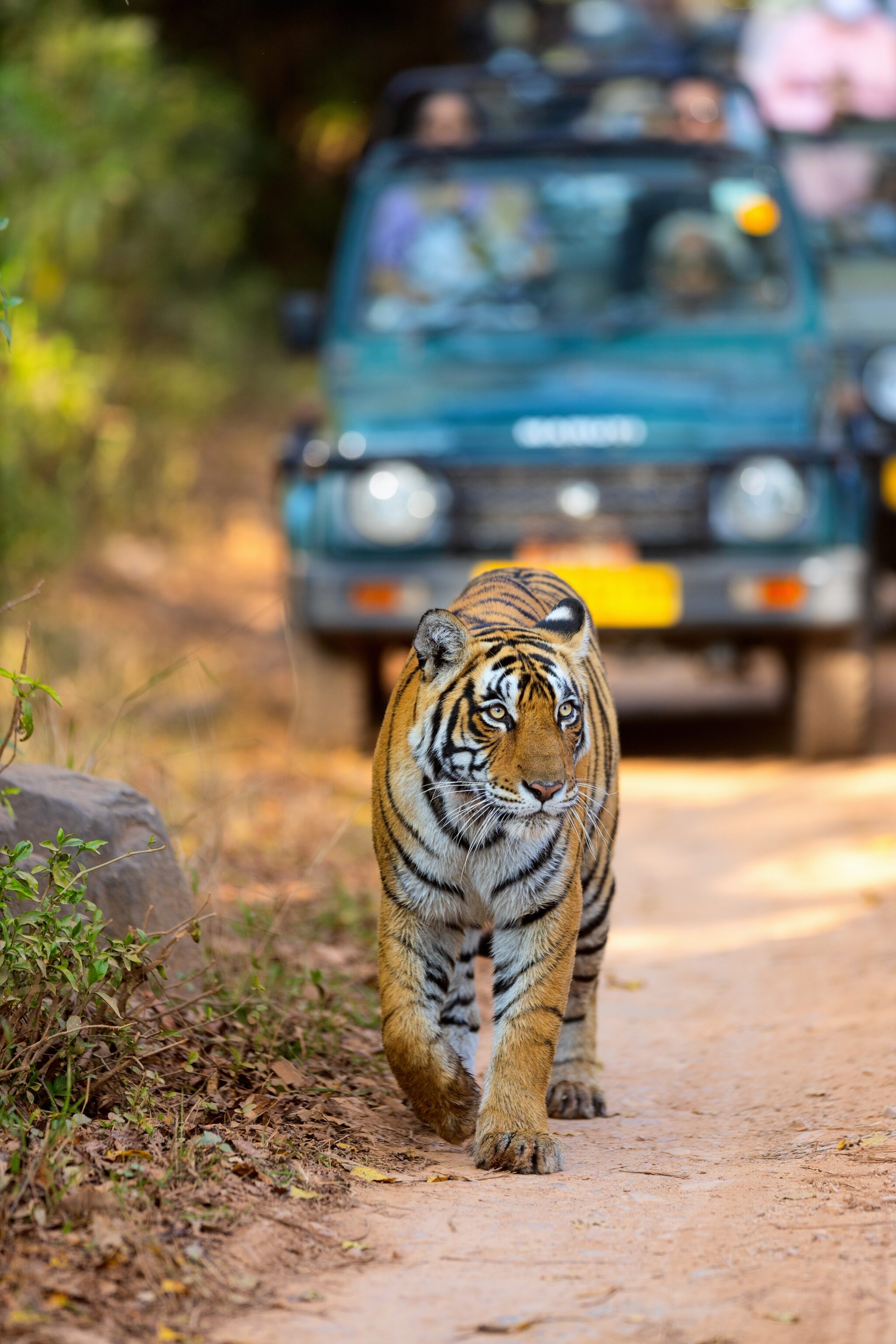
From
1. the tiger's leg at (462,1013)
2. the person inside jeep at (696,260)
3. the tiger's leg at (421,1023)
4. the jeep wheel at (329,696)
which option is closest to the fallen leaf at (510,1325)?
the tiger's leg at (421,1023)

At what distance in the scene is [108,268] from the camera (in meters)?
12.9

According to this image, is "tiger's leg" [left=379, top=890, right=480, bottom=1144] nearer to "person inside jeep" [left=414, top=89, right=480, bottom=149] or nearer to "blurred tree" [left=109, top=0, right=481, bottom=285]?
"person inside jeep" [left=414, top=89, right=480, bottom=149]

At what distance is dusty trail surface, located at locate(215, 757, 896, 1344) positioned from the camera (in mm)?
2645

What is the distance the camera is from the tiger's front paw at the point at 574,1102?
3.85 metres

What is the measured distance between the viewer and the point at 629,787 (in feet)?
23.5

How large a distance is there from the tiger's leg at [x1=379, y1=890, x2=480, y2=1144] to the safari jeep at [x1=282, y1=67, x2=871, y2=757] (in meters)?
3.28

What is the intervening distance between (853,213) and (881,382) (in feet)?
3.84

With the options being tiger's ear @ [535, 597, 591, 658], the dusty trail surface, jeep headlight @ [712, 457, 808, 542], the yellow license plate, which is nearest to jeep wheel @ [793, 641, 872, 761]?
jeep headlight @ [712, 457, 808, 542]

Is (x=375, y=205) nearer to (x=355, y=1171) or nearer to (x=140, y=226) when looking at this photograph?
(x=355, y=1171)

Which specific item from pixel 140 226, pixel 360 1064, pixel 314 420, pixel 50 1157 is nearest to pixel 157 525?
pixel 140 226

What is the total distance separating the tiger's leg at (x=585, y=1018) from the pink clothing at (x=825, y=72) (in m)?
6.30

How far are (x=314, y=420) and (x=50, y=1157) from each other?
4.86 metres

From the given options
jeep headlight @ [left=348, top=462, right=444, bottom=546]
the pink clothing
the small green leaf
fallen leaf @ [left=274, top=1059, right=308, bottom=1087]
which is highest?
the pink clothing

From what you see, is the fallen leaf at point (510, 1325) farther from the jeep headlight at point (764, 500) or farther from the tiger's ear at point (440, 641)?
the jeep headlight at point (764, 500)
